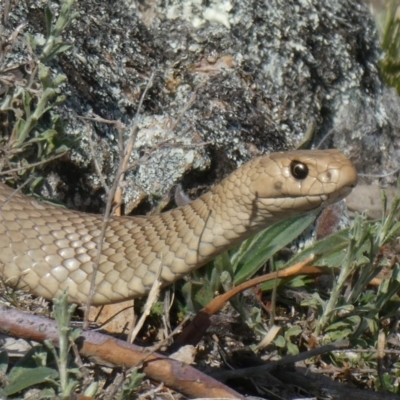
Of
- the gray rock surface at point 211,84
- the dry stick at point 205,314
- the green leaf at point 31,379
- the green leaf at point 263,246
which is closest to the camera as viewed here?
the green leaf at point 31,379

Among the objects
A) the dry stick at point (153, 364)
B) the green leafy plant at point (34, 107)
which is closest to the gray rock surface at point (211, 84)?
the green leafy plant at point (34, 107)

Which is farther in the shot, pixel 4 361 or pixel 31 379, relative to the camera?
pixel 4 361

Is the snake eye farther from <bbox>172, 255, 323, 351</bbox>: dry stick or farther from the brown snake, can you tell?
<bbox>172, 255, 323, 351</bbox>: dry stick

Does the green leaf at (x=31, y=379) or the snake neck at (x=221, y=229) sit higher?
the snake neck at (x=221, y=229)

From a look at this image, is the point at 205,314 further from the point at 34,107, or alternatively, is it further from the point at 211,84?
the point at 211,84

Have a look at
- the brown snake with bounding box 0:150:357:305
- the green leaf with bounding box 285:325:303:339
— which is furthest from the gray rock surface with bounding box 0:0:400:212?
the green leaf with bounding box 285:325:303:339

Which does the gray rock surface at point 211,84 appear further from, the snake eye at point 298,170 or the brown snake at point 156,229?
the snake eye at point 298,170

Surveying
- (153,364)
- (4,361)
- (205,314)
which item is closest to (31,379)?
(4,361)
